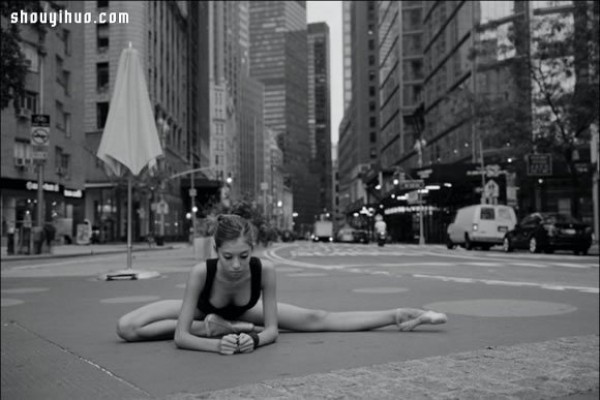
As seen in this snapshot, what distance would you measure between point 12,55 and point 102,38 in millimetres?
48699

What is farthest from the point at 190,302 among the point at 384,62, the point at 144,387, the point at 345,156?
the point at 345,156

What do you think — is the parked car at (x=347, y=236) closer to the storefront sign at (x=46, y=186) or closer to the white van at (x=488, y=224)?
the storefront sign at (x=46, y=186)

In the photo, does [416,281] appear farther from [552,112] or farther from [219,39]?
[219,39]

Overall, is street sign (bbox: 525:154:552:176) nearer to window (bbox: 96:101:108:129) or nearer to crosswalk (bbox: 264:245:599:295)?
crosswalk (bbox: 264:245:599:295)

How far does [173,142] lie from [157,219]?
10533 millimetres

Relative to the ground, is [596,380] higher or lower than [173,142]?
lower

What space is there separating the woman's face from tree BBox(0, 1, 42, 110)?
1074 cm

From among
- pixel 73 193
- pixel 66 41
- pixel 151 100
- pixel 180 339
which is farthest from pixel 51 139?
pixel 180 339

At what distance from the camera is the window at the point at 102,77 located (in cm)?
5969

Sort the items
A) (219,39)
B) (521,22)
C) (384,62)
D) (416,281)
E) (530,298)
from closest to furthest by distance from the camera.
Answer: (530,298), (416,281), (521,22), (384,62), (219,39)

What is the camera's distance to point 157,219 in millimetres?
72688

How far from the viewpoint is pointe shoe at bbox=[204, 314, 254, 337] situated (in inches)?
173

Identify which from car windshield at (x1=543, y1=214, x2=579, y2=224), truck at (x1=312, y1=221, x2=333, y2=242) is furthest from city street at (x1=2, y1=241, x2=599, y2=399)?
truck at (x1=312, y1=221, x2=333, y2=242)

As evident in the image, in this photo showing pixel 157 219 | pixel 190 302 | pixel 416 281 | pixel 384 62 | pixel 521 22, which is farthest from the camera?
pixel 384 62
